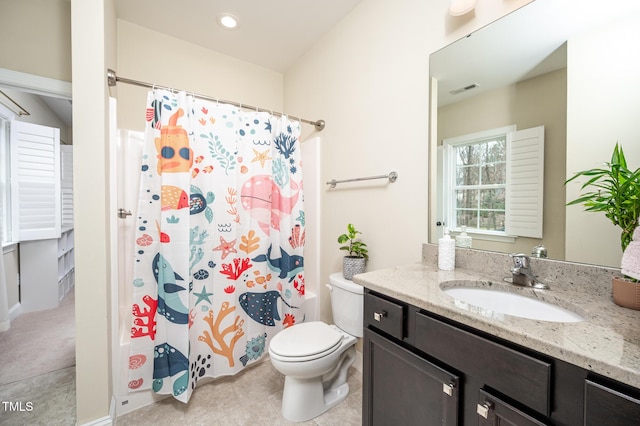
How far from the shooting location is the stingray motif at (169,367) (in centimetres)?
150

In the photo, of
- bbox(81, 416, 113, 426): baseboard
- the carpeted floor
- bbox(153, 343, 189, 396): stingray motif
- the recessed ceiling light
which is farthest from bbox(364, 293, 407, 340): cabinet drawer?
the carpeted floor

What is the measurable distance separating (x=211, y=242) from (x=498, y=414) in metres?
1.63

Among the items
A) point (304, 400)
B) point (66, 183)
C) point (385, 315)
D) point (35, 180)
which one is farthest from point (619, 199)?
point (66, 183)

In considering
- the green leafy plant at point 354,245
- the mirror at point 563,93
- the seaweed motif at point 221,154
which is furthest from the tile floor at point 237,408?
the seaweed motif at point 221,154

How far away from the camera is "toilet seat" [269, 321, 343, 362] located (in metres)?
1.33

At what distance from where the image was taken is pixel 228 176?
176 cm

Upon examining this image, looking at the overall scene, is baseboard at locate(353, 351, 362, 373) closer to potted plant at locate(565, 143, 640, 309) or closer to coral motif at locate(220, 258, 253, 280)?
coral motif at locate(220, 258, 253, 280)

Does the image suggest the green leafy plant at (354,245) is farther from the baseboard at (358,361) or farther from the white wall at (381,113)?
the baseboard at (358,361)

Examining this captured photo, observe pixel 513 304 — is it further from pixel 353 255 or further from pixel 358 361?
pixel 358 361

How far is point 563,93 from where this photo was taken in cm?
96

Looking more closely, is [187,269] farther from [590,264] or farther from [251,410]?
[590,264]

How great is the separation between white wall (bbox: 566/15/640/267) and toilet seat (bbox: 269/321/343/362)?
3.82 ft

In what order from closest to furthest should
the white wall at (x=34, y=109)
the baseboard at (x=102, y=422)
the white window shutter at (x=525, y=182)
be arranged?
Result: the white window shutter at (x=525, y=182)
the baseboard at (x=102, y=422)
the white wall at (x=34, y=109)

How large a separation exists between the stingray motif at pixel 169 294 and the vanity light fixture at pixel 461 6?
203 cm
